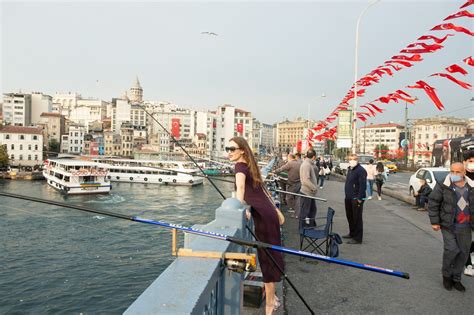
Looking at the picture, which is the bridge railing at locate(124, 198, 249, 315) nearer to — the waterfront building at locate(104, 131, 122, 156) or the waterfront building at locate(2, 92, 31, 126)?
the waterfront building at locate(104, 131, 122, 156)

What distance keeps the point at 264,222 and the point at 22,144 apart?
9491 cm

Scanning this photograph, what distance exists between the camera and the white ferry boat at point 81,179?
49.5m

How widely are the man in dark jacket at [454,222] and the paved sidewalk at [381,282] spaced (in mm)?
256

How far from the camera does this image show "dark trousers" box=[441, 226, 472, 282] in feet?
15.4

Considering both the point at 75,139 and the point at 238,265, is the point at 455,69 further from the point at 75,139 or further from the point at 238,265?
the point at 75,139

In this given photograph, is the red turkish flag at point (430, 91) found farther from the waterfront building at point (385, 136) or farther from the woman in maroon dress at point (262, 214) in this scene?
the waterfront building at point (385, 136)

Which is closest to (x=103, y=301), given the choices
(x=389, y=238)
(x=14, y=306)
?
(x=14, y=306)

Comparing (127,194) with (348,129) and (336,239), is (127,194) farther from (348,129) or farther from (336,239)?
(336,239)

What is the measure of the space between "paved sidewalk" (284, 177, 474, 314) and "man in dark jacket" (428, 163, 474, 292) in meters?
0.26

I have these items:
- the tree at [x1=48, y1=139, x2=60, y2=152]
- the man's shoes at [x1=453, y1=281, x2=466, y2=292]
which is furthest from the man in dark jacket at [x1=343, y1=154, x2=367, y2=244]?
the tree at [x1=48, y1=139, x2=60, y2=152]

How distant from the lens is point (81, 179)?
5119 cm

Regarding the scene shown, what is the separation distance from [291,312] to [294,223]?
16.4 feet

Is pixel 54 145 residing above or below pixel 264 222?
above

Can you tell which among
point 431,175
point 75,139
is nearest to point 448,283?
point 431,175
